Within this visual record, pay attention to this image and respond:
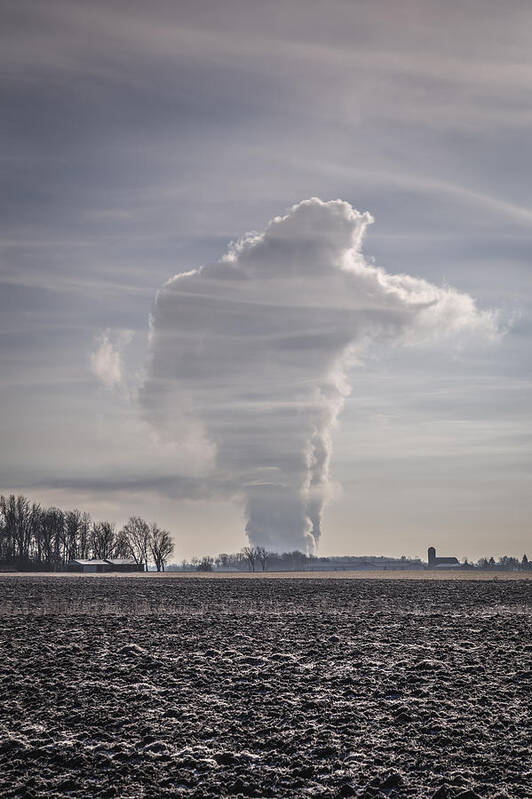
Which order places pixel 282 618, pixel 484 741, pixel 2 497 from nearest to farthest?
pixel 484 741, pixel 282 618, pixel 2 497

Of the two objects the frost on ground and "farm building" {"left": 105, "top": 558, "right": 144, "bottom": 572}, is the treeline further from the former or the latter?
the frost on ground

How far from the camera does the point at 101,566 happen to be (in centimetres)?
16300

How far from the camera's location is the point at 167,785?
50.0 feet

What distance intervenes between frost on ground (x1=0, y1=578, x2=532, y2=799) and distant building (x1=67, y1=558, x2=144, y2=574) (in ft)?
425

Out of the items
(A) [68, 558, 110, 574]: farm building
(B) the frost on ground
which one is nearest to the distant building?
(A) [68, 558, 110, 574]: farm building

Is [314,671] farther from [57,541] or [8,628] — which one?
[57,541]

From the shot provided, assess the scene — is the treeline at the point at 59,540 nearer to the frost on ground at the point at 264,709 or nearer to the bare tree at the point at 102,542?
the bare tree at the point at 102,542

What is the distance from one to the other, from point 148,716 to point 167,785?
15.1ft

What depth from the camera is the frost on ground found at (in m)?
15.5

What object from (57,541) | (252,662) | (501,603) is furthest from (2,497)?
(252,662)

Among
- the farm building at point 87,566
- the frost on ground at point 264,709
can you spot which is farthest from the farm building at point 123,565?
the frost on ground at point 264,709

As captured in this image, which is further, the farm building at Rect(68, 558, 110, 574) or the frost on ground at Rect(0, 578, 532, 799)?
the farm building at Rect(68, 558, 110, 574)

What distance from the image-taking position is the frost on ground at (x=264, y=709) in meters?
15.5

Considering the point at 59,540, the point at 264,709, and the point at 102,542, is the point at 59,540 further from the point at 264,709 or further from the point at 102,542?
the point at 264,709
